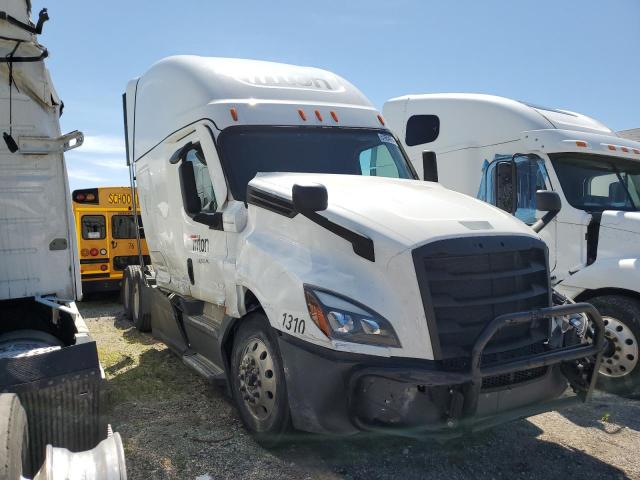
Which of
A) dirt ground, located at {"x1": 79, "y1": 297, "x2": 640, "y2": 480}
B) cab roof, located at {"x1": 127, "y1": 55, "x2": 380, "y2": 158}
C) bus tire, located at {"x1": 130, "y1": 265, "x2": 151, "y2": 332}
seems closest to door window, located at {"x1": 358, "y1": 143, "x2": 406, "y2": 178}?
cab roof, located at {"x1": 127, "y1": 55, "x2": 380, "y2": 158}

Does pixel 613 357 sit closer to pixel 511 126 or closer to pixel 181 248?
pixel 511 126

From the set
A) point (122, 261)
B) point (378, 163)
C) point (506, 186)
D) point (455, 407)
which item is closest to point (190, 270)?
point (378, 163)

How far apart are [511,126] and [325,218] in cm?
387

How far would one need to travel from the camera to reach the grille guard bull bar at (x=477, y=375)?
3023mm

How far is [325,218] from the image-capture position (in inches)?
138

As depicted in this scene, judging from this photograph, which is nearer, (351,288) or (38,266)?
(351,288)

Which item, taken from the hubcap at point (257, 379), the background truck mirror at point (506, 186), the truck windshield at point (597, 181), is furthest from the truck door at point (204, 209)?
the truck windshield at point (597, 181)

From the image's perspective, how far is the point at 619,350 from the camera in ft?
18.1

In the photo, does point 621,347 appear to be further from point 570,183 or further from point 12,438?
point 12,438

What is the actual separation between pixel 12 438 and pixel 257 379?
5.65ft

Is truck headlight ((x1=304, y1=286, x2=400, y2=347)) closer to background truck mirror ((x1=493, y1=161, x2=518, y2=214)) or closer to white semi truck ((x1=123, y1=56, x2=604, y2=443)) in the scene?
white semi truck ((x1=123, y1=56, x2=604, y2=443))

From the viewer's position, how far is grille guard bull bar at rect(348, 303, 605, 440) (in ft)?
9.92

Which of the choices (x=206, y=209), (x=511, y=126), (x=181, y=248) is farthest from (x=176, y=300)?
(x=511, y=126)

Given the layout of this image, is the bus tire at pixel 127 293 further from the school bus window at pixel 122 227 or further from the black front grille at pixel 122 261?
the school bus window at pixel 122 227
